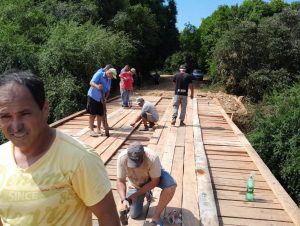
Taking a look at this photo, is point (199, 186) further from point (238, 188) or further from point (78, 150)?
point (78, 150)

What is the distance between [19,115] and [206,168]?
511 centimetres

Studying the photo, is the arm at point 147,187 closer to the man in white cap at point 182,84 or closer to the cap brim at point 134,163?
the cap brim at point 134,163

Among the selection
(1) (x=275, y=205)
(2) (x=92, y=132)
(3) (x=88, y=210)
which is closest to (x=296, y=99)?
(2) (x=92, y=132)

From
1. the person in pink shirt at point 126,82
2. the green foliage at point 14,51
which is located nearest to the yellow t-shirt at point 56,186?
the person in pink shirt at point 126,82

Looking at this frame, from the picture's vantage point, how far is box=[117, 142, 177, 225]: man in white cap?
4.14 meters

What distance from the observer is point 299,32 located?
74.6 feet

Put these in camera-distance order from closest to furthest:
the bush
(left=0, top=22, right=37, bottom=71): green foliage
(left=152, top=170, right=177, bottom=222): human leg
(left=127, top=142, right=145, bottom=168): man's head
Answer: (left=127, top=142, right=145, bottom=168): man's head < (left=152, top=170, right=177, bottom=222): human leg < (left=0, top=22, right=37, bottom=71): green foliage < the bush

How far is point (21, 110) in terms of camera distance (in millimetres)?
1494

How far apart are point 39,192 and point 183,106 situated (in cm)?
822

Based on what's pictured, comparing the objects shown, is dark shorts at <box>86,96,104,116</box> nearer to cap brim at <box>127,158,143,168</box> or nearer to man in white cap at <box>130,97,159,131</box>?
man in white cap at <box>130,97,159,131</box>

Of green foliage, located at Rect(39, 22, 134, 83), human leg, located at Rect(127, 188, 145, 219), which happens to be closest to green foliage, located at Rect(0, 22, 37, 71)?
green foliage, located at Rect(39, 22, 134, 83)

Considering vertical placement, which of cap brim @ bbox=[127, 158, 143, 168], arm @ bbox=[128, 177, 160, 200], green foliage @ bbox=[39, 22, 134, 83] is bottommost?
arm @ bbox=[128, 177, 160, 200]

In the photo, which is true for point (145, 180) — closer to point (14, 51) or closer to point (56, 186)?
point (56, 186)

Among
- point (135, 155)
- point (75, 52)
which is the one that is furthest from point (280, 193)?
point (75, 52)
